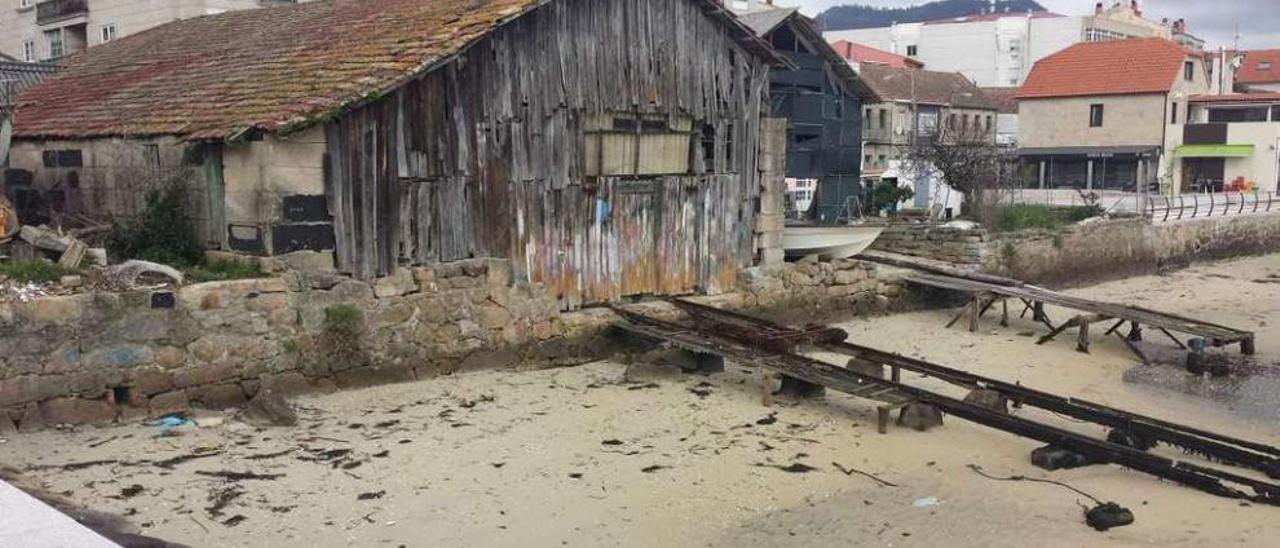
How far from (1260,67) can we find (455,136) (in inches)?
2496

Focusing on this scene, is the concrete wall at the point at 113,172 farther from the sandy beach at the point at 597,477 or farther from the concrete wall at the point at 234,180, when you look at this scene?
the sandy beach at the point at 597,477

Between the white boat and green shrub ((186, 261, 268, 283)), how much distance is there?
27.8 ft

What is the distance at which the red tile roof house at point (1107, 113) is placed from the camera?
4481 centimetres

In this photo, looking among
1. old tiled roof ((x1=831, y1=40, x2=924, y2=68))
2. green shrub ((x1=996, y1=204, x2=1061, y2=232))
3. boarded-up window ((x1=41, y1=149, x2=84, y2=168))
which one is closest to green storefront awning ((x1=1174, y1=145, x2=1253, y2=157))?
old tiled roof ((x1=831, y1=40, x2=924, y2=68))

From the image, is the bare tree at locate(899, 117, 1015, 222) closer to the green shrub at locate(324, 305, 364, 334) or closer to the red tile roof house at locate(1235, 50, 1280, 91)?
the green shrub at locate(324, 305, 364, 334)

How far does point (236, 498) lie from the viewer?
7750 mm

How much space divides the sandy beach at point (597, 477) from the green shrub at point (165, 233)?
7.75 feet

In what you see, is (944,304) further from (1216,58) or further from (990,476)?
(1216,58)

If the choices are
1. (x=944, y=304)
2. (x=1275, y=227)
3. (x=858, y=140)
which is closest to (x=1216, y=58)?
(x=1275, y=227)

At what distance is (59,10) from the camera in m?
33.4

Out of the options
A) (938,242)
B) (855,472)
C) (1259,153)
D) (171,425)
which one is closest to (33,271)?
(171,425)

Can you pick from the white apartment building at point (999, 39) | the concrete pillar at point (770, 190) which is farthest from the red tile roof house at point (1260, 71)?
the concrete pillar at point (770, 190)

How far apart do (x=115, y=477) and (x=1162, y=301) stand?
2006cm

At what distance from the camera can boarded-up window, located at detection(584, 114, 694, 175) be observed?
13.2 metres
